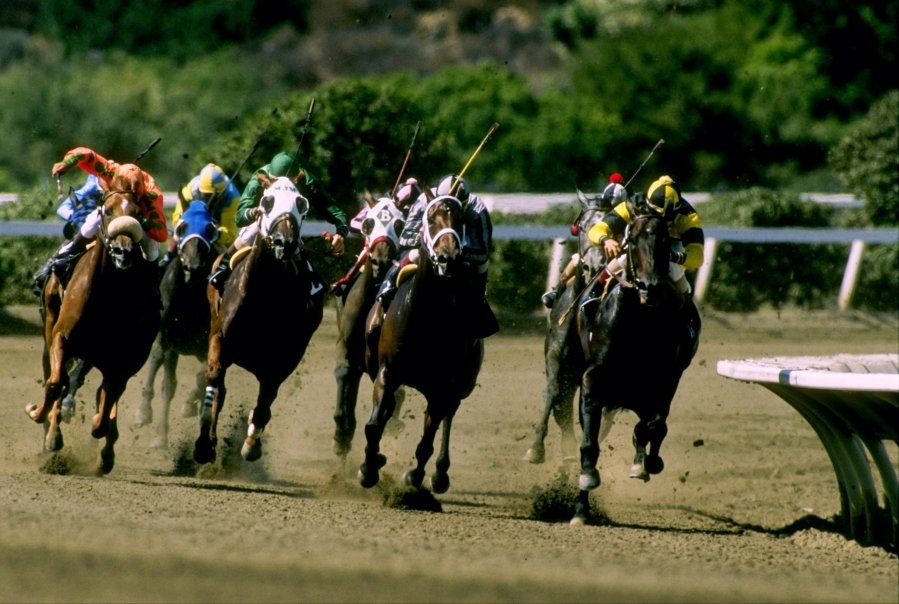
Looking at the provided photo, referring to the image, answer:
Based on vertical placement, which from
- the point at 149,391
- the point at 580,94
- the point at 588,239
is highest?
the point at 580,94

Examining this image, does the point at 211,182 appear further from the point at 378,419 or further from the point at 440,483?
the point at 440,483

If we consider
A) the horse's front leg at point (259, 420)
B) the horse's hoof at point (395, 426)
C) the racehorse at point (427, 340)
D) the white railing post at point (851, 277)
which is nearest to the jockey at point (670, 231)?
the racehorse at point (427, 340)

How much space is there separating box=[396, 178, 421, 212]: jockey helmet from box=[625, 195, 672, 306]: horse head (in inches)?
77.9

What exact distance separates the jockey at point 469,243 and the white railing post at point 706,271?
6793mm

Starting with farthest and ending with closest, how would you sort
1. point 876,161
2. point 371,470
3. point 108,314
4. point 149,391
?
point 876,161 < point 149,391 < point 108,314 < point 371,470

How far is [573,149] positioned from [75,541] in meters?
22.5

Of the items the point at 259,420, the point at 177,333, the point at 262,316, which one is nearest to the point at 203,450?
the point at 259,420

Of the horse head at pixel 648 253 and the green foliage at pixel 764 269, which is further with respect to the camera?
the green foliage at pixel 764 269

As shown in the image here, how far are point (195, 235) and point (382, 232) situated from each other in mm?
1210

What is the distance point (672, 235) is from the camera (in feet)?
33.4

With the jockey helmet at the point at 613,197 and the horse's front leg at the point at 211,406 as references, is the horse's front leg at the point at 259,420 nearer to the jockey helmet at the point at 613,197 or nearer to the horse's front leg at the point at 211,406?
the horse's front leg at the point at 211,406

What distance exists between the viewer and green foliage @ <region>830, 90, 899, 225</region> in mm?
18438

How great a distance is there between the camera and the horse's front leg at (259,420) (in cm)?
1056

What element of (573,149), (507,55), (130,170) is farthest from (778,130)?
(130,170)
